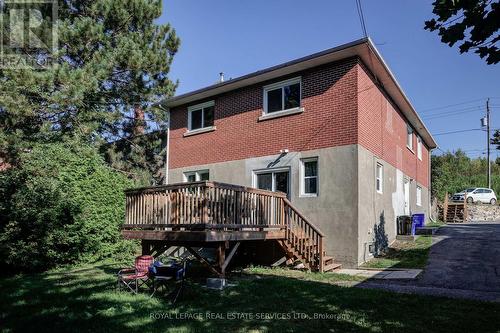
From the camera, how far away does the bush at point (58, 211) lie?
452 inches

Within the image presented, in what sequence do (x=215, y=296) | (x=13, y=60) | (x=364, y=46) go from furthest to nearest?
(x=13, y=60) < (x=364, y=46) < (x=215, y=296)

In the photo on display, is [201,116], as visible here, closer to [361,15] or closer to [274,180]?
[274,180]

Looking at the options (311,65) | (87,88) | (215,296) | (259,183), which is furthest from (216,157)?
(215,296)

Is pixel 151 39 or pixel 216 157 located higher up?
pixel 151 39

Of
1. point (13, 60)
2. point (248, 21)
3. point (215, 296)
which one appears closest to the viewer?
point (215, 296)

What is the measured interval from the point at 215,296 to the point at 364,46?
323 inches

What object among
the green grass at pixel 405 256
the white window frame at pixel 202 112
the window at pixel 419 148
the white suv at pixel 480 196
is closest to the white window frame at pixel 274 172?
the white window frame at pixel 202 112

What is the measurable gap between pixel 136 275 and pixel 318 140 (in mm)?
7113

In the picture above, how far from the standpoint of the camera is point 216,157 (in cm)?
1548

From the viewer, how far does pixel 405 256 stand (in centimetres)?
1245

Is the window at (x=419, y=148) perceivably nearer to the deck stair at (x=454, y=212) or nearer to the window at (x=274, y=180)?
the deck stair at (x=454, y=212)

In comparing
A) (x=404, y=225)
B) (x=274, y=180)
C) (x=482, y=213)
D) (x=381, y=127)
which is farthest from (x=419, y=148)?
(x=274, y=180)

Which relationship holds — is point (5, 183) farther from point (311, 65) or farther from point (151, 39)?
point (151, 39)

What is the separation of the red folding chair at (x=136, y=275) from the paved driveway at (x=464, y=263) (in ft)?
21.0
